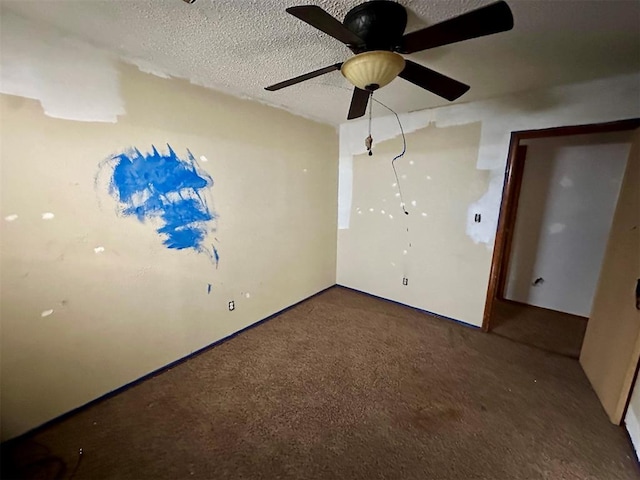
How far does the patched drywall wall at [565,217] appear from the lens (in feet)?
8.97

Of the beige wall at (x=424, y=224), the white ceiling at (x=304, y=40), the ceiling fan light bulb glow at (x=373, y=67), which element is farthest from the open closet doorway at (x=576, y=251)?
the ceiling fan light bulb glow at (x=373, y=67)

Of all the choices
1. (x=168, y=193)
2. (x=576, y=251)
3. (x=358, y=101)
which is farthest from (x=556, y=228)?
(x=168, y=193)

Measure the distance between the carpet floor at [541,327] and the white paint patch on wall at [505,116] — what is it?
98 centimetres

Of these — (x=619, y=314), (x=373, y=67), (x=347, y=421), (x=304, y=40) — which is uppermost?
(x=304, y=40)

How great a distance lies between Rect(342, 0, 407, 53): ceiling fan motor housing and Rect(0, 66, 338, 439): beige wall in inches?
55.4

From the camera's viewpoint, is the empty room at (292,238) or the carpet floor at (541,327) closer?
the empty room at (292,238)

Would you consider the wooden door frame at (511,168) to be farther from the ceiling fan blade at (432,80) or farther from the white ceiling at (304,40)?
the ceiling fan blade at (432,80)

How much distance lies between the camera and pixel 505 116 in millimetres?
2363

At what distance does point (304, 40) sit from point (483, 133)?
189cm

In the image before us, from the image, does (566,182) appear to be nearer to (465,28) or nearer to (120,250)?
(465,28)

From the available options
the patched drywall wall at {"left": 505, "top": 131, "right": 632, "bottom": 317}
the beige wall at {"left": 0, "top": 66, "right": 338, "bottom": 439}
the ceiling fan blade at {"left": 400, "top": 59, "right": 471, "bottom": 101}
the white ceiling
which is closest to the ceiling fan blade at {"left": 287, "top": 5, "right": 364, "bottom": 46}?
the white ceiling

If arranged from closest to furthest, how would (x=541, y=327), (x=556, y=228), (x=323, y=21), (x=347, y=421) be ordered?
(x=323, y=21), (x=347, y=421), (x=541, y=327), (x=556, y=228)

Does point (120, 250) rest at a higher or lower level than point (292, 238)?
higher

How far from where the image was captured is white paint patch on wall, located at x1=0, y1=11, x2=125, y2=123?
1.34 m
